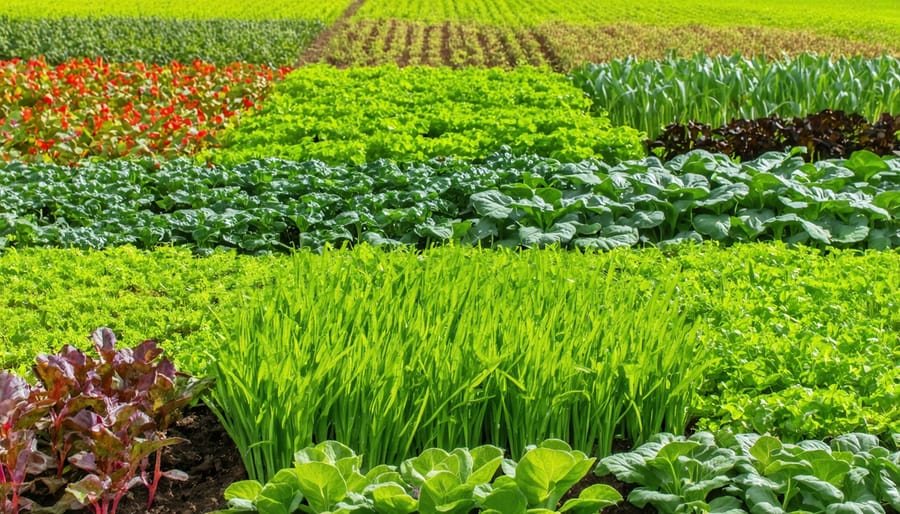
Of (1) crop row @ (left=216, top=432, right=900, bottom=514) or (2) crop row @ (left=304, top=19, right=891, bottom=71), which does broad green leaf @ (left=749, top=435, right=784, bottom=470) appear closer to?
(1) crop row @ (left=216, top=432, right=900, bottom=514)

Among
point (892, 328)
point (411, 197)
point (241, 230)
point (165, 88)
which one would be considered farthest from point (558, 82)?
point (892, 328)

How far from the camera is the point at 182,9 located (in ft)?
83.8

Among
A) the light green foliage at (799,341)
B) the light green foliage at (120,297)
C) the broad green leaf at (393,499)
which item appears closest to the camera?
the broad green leaf at (393,499)

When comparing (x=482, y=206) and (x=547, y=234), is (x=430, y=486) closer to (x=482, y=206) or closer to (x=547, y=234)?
(x=547, y=234)

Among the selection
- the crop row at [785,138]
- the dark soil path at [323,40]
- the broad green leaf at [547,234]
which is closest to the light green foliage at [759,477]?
the broad green leaf at [547,234]

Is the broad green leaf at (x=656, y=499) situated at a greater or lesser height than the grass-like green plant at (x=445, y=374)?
lesser

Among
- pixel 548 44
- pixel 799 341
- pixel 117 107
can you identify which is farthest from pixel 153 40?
pixel 799 341

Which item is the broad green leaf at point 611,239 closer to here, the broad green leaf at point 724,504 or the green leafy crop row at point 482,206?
the green leafy crop row at point 482,206

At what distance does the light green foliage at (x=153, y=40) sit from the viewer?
1741 cm

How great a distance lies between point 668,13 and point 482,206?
74.9 feet

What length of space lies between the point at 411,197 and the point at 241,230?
1.30 m

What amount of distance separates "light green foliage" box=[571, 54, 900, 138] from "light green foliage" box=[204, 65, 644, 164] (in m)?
0.57

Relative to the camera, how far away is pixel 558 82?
41.2 feet

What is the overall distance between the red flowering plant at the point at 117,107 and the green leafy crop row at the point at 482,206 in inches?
73.2
